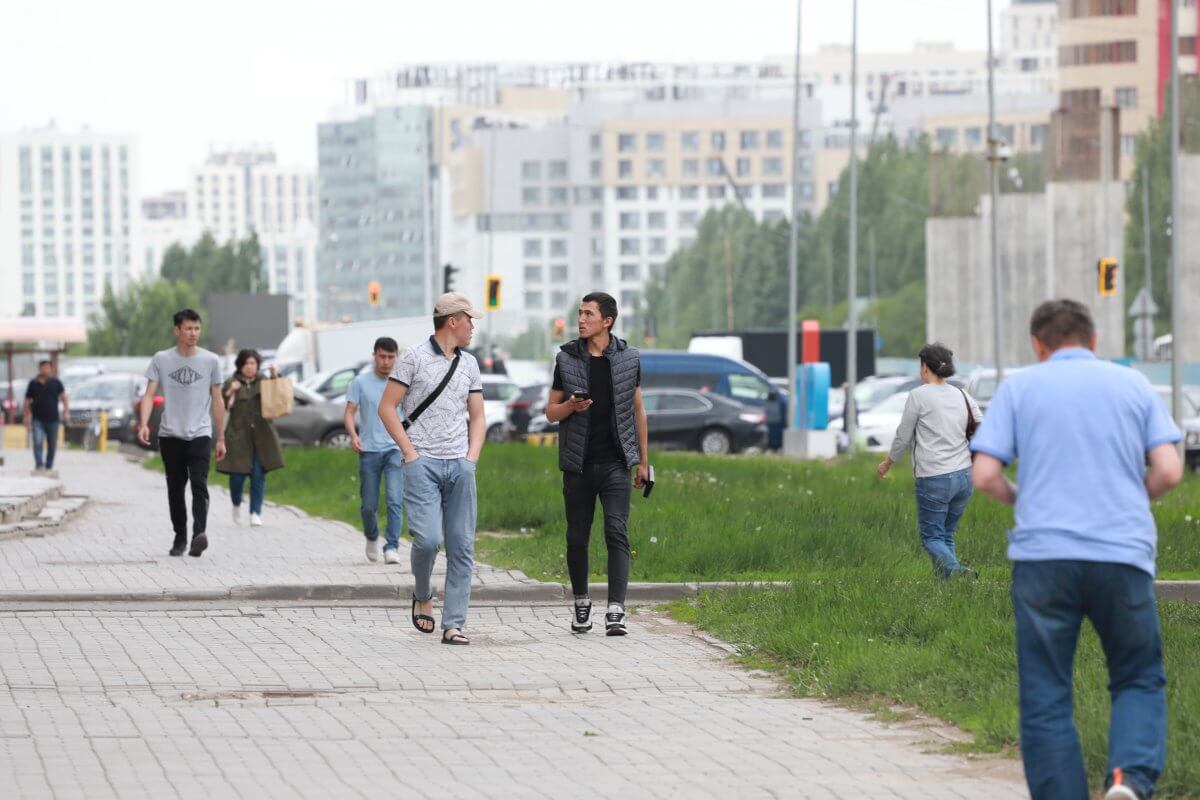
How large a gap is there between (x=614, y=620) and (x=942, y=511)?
2.61 metres

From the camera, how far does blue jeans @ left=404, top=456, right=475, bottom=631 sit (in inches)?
437

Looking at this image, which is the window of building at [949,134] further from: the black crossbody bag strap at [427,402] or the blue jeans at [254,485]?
the black crossbody bag strap at [427,402]

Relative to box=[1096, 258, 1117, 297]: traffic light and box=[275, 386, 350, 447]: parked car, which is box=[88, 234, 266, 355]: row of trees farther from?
box=[275, 386, 350, 447]: parked car

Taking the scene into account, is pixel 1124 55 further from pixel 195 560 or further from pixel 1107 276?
pixel 195 560

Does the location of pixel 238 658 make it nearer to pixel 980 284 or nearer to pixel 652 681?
pixel 652 681

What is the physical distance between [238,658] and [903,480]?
16.3m

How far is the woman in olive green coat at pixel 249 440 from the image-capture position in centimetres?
2002

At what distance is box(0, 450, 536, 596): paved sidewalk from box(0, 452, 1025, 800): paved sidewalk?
0.54 metres

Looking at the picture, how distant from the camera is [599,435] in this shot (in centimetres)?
1146

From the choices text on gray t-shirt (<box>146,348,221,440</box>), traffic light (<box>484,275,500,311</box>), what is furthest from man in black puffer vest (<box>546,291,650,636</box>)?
traffic light (<box>484,275,500,311</box>)

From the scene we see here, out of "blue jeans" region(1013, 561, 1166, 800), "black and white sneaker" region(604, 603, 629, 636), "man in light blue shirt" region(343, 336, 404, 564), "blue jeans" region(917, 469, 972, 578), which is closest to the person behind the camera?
"blue jeans" region(1013, 561, 1166, 800)

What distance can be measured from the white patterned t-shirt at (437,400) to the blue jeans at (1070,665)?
526cm

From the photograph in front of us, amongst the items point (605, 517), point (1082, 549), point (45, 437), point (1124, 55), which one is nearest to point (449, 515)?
point (605, 517)

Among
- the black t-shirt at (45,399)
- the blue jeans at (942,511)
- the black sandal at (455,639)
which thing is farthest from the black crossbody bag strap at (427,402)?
the black t-shirt at (45,399)
